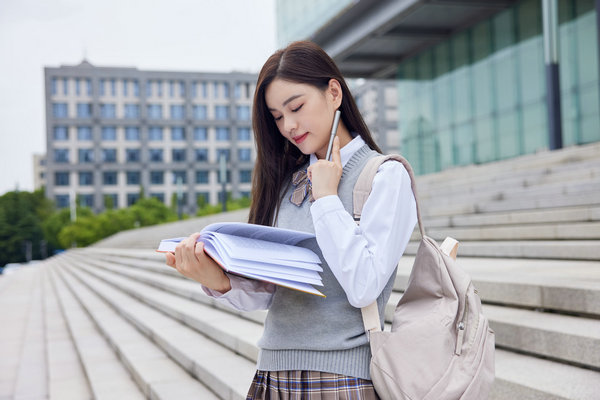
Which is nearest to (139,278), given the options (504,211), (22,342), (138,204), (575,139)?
(22,342)

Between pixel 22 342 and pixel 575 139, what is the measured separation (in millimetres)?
→ 14068

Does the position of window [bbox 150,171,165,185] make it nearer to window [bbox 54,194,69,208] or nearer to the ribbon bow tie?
window [bbox 54,194,69,208]

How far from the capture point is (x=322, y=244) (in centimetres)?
128

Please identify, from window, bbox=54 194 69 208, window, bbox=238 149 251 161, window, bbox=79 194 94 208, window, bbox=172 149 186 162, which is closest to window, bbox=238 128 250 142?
window, bbox=238 149 251 161

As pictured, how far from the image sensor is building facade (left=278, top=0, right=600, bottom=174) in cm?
1530

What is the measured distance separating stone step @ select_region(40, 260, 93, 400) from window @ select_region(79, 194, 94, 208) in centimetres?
6307

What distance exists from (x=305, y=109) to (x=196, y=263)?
0.48m

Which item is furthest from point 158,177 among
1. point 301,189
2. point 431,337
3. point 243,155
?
point 431,337

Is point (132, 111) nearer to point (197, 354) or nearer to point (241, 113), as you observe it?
point (241, 113)

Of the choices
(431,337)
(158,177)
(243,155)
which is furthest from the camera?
(243,155)

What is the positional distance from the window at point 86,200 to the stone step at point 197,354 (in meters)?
65.6

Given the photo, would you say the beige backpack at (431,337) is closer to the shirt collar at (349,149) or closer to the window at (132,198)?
the shirt collar at (349,149)

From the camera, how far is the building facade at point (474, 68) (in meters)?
15.3

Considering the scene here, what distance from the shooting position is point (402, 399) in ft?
4.03
